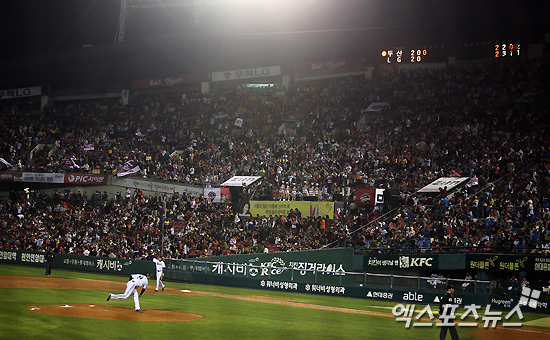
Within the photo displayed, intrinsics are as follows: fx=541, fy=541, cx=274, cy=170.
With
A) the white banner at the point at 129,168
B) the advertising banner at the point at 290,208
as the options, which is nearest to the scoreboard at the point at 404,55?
the advertising banner at the point at 290,208

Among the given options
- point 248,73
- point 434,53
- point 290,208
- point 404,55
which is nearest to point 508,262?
point 290,208

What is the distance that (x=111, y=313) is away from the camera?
48.4 ft

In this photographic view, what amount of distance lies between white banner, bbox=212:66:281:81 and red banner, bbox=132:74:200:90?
2243mm

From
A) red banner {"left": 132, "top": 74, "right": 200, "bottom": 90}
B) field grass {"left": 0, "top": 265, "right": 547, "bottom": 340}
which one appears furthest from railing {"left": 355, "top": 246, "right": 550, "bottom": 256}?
red banner {"left": 132, "top": 74, "right": 200, "bottom": 90}

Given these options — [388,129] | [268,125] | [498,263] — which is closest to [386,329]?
[498,263]

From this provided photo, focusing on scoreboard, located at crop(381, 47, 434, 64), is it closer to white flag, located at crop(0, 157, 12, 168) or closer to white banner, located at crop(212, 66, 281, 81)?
white banner, located at crop(212, 66, 281, 81)

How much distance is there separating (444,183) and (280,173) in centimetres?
1117

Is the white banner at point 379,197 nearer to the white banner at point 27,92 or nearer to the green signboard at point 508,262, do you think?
the green signboard at point 508,262

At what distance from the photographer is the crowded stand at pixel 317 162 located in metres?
25.8

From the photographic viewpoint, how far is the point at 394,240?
84.2ft

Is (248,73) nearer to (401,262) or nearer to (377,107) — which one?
(377,107)

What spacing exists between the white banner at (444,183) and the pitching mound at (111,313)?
54.5 feet

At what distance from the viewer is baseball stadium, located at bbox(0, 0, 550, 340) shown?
1877 cm

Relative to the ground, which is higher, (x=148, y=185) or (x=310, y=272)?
(x=148, y=185)
